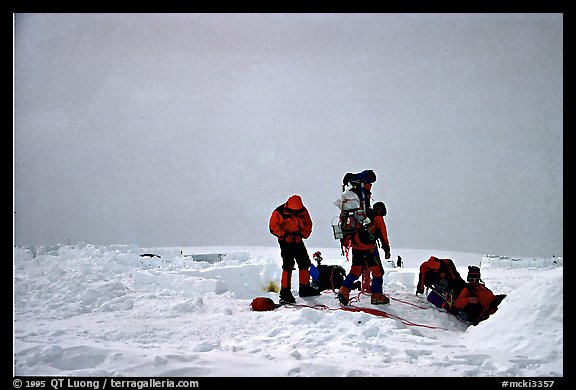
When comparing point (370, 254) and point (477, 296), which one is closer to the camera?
point (477, 296)

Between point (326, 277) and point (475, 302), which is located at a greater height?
point (326, 277)

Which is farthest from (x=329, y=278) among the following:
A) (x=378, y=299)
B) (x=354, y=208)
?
(x=354, y=208)

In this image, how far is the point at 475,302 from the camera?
709 cm

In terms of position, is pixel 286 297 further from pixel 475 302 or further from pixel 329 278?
pixel 475 302

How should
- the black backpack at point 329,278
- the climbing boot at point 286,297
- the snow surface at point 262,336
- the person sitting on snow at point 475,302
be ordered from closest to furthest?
1. the snow surface at point 262,336
2. the person sitting on snow at point 475,302
3. the climbing boot at point 286,297
4. the black backpack at point 329,278

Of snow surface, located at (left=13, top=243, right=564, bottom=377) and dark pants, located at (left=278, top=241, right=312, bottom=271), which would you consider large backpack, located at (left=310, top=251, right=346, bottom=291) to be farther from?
dark pants, located at (left=278, top=241, right=312, bottom=271)

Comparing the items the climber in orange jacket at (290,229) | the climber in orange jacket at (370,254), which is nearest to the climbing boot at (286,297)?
the climber in orange jacket at (290,229)

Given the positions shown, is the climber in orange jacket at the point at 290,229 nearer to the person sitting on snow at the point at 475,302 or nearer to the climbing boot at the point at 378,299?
the climbing boot at the point at 378,299

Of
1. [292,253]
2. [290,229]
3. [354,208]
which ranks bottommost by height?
[292,253]

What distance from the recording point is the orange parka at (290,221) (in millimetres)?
8102

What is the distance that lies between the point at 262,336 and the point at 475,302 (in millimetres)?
3871

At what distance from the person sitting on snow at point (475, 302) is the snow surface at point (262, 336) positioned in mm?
213

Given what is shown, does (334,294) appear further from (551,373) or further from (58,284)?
(58,284)

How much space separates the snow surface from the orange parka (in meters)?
1.27
